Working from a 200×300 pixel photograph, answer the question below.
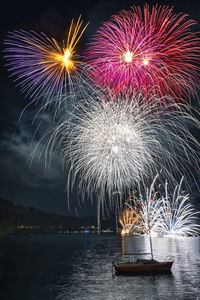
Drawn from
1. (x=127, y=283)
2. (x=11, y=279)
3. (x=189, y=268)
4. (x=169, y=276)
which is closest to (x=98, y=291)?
(x=127, y=283)

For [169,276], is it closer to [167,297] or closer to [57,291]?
[167,297]

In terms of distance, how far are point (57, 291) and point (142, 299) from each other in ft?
42.7

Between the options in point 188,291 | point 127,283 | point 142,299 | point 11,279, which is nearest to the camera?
Result: point 142,299

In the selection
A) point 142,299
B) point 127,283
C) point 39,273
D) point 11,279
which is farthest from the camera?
point 39,273

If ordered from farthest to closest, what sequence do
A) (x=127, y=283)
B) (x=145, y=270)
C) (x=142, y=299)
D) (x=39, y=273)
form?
(x=39, y=273), (x=145, y=270), (x=127, y=283), (x=142, y=299)

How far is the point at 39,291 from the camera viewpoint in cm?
4272

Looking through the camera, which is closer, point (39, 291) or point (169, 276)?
point (39, 291)

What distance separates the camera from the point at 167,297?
37.6m

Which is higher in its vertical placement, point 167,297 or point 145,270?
point 145,270

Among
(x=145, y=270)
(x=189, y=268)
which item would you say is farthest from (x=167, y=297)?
(x=189, y=268)

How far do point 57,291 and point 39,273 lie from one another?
18.1 meters

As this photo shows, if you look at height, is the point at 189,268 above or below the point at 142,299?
above

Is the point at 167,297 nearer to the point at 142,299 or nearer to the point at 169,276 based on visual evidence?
the point at 142,299

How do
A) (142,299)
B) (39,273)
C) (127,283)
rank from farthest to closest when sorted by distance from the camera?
(39,273), (127,283), (142,299)
